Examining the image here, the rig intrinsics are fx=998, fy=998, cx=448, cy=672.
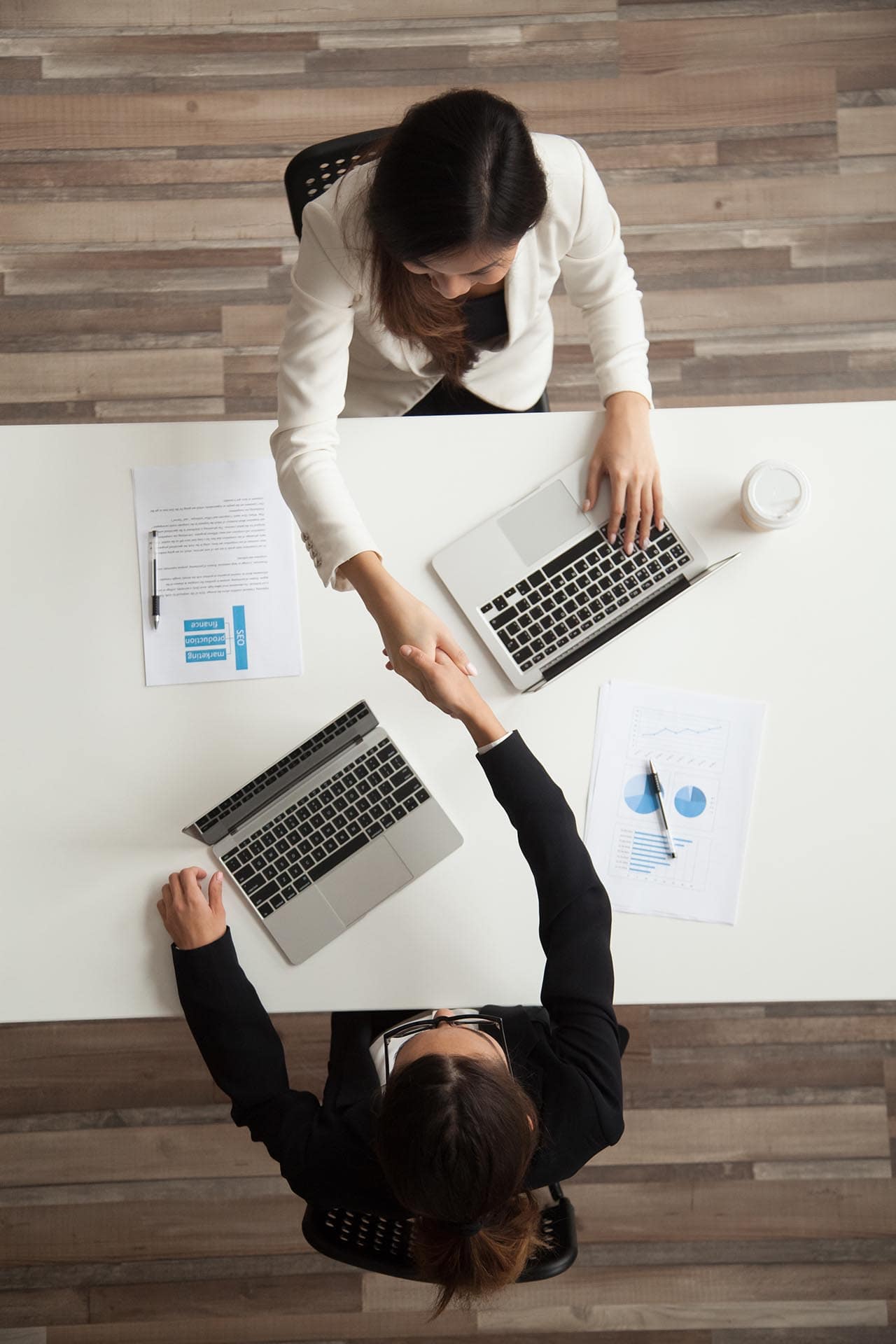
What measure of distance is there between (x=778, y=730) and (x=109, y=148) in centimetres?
181

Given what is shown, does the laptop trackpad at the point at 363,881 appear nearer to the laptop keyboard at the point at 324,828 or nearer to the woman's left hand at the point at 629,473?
the laptop keyboard at the point at 324,828

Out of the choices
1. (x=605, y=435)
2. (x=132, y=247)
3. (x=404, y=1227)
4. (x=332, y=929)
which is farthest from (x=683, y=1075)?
(x=132, y=247)

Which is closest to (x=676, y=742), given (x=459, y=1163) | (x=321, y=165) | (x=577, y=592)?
(x=577, y=592)

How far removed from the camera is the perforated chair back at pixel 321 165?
125 cm

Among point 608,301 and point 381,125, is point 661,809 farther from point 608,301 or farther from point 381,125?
point 381,125

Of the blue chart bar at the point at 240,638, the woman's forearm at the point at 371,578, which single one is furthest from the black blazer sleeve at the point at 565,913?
the blue chart bar at the point at 240,638

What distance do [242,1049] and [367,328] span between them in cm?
95

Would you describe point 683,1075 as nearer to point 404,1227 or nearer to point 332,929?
point 404,1227

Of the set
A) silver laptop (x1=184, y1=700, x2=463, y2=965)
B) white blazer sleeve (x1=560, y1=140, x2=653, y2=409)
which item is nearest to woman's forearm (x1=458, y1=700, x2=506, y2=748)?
silver laptop (x1=184, y1=700, x2=463, y2=965)

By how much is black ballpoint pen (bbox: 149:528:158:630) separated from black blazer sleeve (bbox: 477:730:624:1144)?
1.50 ft

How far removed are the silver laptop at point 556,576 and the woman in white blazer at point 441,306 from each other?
0.09ft

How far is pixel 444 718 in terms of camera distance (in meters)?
1.28

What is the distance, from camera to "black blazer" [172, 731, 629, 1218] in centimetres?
118

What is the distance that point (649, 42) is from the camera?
2090 millimetres
